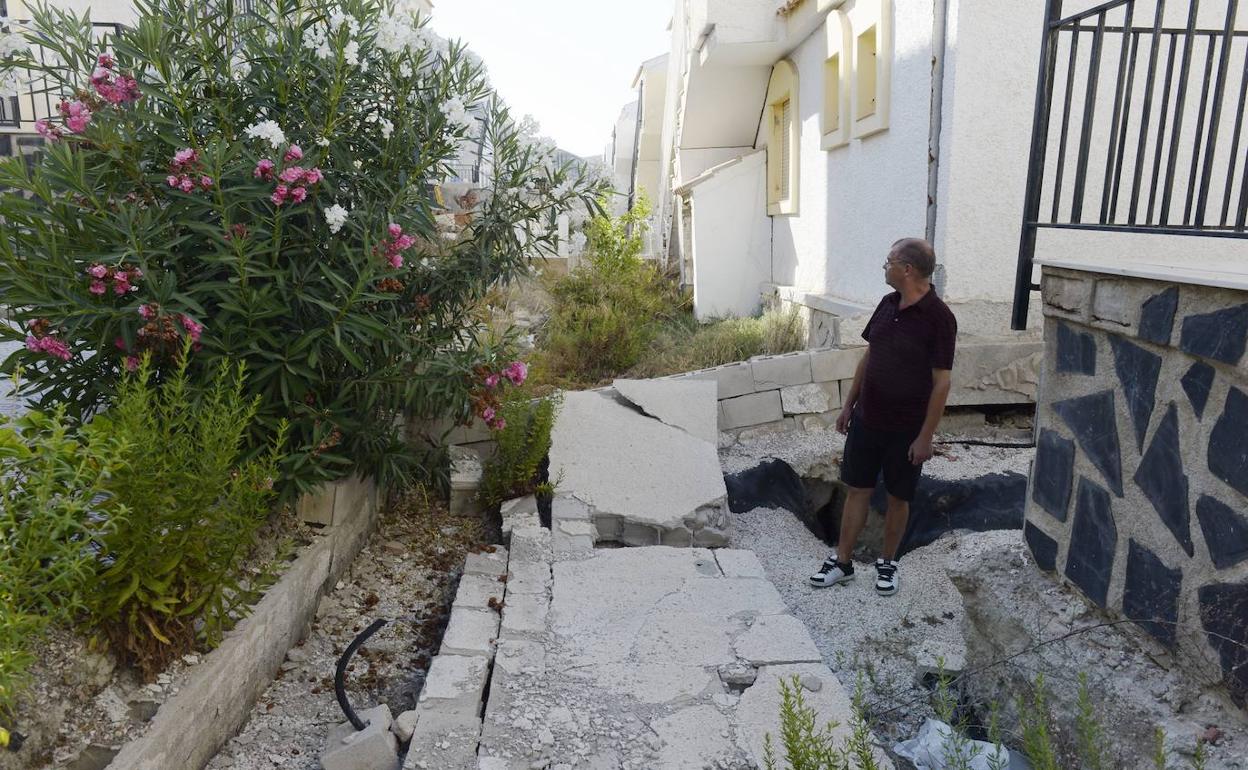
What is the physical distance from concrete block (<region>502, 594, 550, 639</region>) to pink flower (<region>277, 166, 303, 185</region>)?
6.21ft

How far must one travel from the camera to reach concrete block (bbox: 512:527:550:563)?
416 centimetres

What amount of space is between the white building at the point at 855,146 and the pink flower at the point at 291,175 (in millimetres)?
4108

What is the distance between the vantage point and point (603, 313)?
8.25 m

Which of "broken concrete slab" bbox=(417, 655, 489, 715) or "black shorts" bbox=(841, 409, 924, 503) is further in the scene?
"black shorts" bbox=(841, 409, 924, 503)

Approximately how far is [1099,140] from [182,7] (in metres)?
5.09

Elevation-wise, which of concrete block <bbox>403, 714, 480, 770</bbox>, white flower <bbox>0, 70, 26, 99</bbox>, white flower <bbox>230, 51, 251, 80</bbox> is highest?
white flower <bbox>230, 51, 251, 80</bbox>

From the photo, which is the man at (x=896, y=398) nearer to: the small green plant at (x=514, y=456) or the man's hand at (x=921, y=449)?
the man's hand at (x=921, y=449)

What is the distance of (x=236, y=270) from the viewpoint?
136 inches

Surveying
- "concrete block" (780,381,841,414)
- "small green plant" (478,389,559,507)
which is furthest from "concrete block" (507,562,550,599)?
"concrete block" (780,381,841,414)

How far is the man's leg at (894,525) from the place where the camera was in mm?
4406

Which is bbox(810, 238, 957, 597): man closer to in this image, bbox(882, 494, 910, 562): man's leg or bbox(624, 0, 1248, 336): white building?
bbox(882, 494, 910, 562): man's leg

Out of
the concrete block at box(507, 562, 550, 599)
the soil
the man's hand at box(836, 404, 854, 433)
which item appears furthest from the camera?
the man's hand at box(836, 404, 854, 433)

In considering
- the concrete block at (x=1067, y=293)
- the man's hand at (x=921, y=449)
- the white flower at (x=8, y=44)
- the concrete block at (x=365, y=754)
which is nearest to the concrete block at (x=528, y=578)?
the concrete block at (x=365, y=754)

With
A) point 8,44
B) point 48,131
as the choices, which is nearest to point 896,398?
point 48,131
